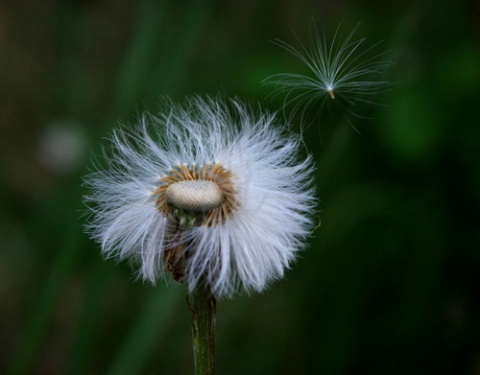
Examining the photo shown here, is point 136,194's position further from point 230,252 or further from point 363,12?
point 363,12

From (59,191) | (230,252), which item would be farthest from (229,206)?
(59,191)

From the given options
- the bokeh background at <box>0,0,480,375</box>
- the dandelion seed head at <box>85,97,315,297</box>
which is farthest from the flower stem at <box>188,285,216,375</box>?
the bokeh background at <box>0,0,480,375</box>

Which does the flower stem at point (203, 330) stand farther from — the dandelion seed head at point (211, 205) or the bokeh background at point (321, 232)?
the bokeh background at point (321, 232)

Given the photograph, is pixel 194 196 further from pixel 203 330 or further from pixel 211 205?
pixel 203 330

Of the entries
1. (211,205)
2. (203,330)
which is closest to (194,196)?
(211,205)

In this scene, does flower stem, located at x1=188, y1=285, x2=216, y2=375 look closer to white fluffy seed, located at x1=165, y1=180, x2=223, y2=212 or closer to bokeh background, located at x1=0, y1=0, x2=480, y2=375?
white fluffy seed, located at x1=165, y1=180, x2=223, y2=212

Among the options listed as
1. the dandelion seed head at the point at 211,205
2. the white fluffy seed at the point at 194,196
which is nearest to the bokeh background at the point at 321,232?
the dandelion seed head at the point at 211,205
